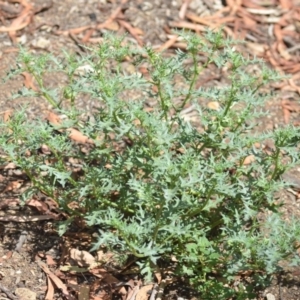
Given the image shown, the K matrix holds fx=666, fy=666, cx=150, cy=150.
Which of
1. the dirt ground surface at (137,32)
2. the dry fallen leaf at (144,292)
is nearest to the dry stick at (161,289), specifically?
the dry fallen leaf at (144,292)

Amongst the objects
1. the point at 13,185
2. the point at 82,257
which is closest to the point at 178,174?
the point at 82,257

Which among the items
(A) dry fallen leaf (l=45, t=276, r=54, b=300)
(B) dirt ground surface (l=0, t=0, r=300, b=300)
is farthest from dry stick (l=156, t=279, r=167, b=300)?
(B) dirt ground surface (l=0, t=0, r=300, b=300)

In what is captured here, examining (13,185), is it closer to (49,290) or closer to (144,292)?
(49,290)

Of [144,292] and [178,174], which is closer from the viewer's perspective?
[178,174]

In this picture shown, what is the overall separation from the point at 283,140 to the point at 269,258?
520 millimetres

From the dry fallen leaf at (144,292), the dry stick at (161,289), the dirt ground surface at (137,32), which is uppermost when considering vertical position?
the dirt ground surface at (137,32)

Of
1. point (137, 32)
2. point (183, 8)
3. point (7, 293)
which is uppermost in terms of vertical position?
point (183, 8)

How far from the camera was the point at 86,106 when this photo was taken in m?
4.29

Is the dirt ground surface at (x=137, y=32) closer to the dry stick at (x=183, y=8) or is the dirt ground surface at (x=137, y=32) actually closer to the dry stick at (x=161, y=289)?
the dry stick at (x=183, y=8)

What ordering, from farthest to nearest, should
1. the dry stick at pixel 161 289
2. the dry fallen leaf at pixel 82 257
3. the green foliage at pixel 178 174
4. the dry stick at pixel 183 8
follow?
the dry stick at pixel 183 8 → the dry fallen leaf at pixel 82 257 → the dry stick at pixel 161 289 → the green foliage at pixel 178 174

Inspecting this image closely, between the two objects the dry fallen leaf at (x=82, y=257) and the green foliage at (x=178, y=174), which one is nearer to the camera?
the green foliage at (x=178, y=174)

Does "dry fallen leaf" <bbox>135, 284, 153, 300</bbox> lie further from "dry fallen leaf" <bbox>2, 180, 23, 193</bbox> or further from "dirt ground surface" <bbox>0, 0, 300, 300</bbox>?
"dry fallen leaf" <bbox>2, 180, 23, 193</bbox>

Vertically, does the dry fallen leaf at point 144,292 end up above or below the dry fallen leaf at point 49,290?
above

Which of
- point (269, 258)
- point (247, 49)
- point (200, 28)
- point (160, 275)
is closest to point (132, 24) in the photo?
point (200, 28)
